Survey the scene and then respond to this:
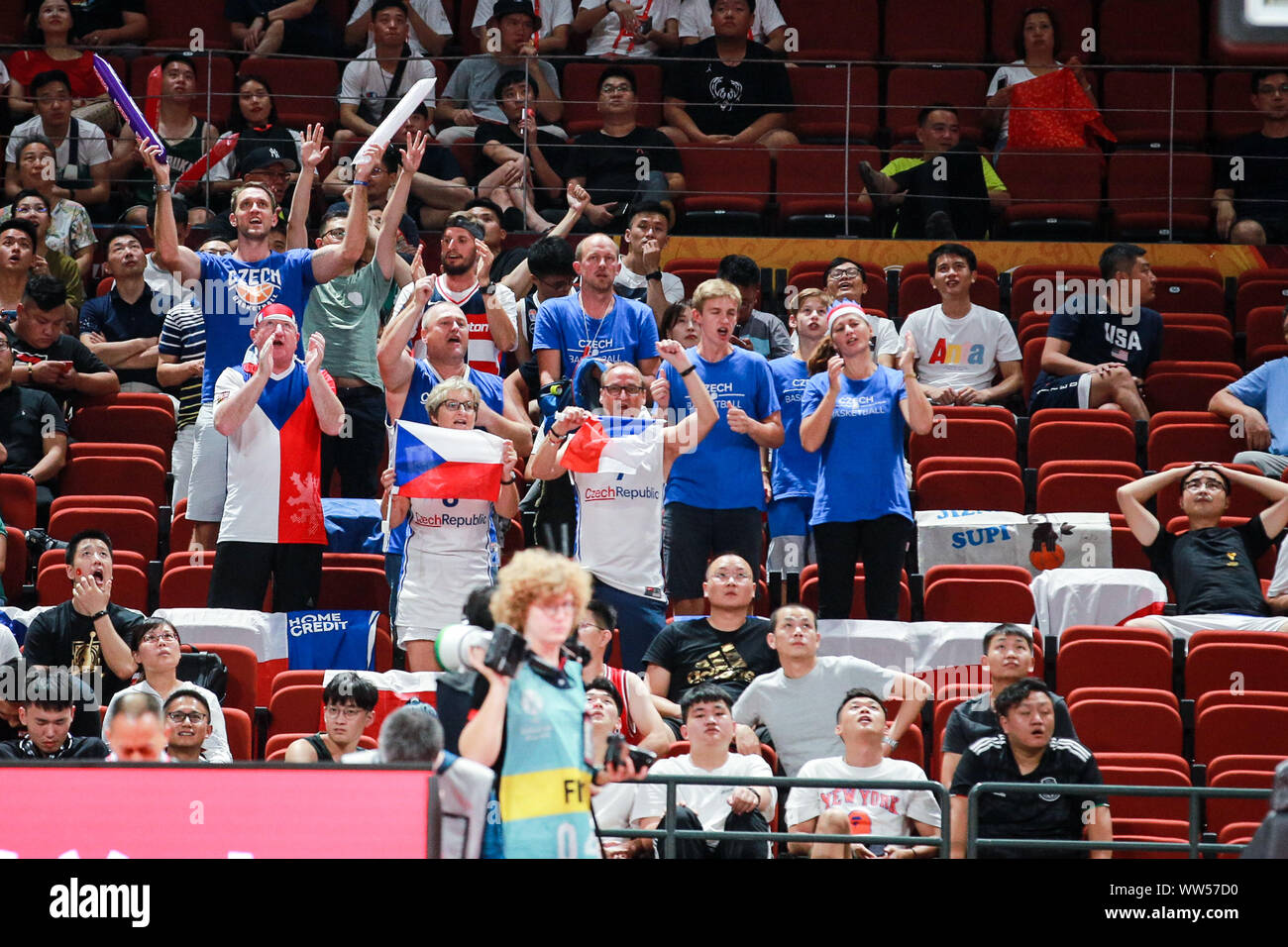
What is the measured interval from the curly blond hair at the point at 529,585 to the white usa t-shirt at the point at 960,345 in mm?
4925

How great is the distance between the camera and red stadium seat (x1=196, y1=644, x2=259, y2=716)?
23.0 feet

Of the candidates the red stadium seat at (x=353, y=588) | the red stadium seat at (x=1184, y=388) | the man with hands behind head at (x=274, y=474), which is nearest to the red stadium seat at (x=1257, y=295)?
the red stadium seat at (x=1184, y=388)

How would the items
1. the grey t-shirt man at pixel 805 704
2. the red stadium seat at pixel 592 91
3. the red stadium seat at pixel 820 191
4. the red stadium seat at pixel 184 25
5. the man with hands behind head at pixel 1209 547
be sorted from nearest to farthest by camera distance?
1. the grey t-shirt man at pixel 805 704
2. the man with hands behind head at pixel 1209 547
3. the red stadium seat at pixel 820 191
4. the red stadium seat at pixel 592 91
5. the red stadium seat at pixel 184 25

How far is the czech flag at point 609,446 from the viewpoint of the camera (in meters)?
7.29

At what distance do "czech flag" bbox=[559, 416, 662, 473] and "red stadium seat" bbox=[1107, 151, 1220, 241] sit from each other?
4.67m

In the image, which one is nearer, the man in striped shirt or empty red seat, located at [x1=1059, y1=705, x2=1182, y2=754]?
empty red seat, located at [x1=1059, y1=705, x2=1182, y2=754]

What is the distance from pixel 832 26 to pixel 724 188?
165 cm

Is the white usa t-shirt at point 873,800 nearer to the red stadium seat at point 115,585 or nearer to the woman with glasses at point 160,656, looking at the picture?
the woman with glasses at point 160,656

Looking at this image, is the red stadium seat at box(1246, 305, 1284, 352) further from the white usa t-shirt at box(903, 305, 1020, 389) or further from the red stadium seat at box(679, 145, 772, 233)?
the red stadium seat at box(679, 145, 772, 233)

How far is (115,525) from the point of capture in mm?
8070

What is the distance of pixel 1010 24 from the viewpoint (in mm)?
11773

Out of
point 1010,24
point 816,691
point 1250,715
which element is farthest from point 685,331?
point 1010,24

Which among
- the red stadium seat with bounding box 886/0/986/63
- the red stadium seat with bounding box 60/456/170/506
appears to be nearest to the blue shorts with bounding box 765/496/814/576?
the red stadium seat with bounding box 60/456/170/506
